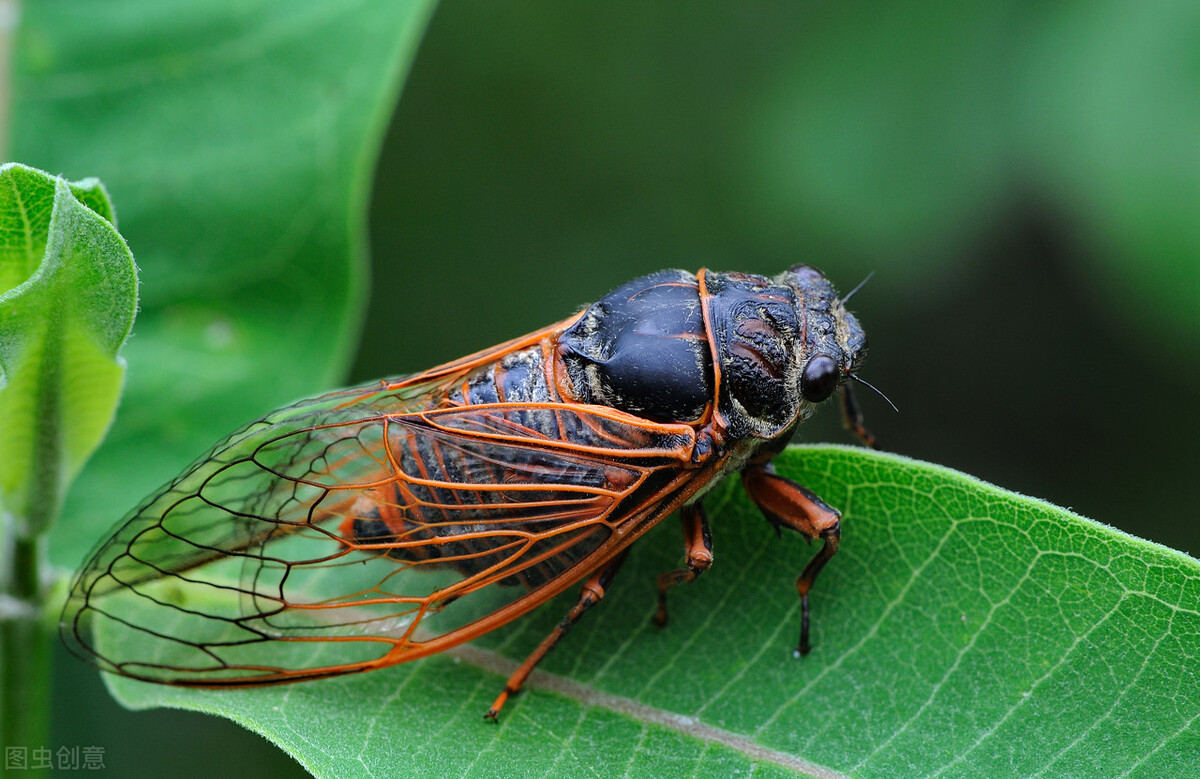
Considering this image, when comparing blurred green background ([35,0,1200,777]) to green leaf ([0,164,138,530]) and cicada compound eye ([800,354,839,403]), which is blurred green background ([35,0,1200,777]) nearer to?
cicada compound eye ([800,354,839,403])

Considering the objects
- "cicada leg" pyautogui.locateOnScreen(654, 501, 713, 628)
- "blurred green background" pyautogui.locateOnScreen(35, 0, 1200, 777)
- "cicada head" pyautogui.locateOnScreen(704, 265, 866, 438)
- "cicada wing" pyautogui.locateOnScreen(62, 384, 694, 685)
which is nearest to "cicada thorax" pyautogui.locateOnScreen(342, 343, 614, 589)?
"cicada wing" pyautogui.locateOnScreen(62, 384, 694, 685)

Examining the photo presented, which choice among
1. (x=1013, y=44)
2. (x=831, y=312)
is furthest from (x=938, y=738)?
(x=1013, y=44)

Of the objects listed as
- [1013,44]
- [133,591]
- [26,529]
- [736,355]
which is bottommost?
[133,591]

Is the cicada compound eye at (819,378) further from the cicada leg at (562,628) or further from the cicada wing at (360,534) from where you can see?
the cicada leg at (562,628)

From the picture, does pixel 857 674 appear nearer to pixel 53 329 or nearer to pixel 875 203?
pixel 53 329

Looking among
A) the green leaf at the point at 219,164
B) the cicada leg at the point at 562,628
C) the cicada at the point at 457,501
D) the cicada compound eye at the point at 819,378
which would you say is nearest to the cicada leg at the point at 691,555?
the cicada at the point at 457,501

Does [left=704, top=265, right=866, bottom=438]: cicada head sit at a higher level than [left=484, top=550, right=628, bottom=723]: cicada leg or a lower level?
higher

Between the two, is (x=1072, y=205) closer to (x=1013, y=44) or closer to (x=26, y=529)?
(x=1013, y=44)

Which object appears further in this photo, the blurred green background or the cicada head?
the blurred green background
